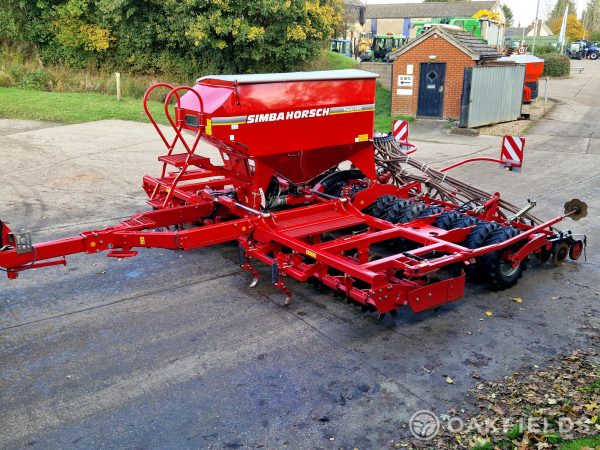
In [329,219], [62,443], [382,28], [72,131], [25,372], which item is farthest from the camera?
[382,28]

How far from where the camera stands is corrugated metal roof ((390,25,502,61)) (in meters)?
17.6

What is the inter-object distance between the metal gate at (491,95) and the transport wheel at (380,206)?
10.3 m

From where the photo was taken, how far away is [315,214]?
275 inches

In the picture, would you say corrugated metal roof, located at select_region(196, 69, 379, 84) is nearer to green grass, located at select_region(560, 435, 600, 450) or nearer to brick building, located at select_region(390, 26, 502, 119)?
green grass, located at select_region(560, 435, 600, 450)

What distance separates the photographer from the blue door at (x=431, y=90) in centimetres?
1839

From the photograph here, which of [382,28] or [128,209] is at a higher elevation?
[382,28]

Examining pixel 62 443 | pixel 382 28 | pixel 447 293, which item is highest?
pixel 382 28

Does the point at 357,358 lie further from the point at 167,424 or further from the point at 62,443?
the point at 62,443

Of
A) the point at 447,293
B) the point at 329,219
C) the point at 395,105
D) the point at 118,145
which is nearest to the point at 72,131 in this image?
the point at 118,145

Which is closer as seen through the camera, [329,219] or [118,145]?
[329,219]

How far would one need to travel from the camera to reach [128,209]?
955 centimetres

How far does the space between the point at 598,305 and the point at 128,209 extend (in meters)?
6.79

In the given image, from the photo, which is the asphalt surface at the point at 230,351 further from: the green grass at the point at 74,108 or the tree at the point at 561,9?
the tree at the point at 561,9

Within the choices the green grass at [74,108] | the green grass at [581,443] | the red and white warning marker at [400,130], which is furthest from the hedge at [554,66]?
the green grass at [581,443]
